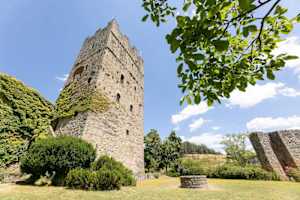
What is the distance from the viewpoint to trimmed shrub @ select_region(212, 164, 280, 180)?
12.5 m

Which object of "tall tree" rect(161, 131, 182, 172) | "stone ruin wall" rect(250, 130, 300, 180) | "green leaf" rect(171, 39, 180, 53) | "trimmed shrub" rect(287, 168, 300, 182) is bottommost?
"trimmed shrub" rect(287, 168, 300, 182)

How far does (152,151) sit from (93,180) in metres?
19.1

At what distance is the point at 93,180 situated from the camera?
21.9 feet

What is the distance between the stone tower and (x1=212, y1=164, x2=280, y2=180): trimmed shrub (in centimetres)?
677

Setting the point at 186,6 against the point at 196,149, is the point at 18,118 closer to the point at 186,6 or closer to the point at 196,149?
the point at 186,6

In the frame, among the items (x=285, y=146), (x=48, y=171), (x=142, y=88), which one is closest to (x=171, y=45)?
(x=48, y=171)

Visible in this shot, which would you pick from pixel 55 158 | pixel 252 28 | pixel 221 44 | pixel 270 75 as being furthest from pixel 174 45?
pixel 55 158

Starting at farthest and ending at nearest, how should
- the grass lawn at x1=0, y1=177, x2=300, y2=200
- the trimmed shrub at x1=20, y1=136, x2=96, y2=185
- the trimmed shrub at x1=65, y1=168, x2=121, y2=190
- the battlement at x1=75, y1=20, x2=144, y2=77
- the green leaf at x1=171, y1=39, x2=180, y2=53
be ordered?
the battlement at x1=75, y1=20, x2=144, y2=77 → the trimmed shrub at x1=20, y1=136, x2=96, y2=185 → the trimmed shrub at x1=65, y1=168, x2=121, y2=190 → the grass lawn at x1=0, y1=177, x2=300, y2=200 → the green leaf at x1=171, y1=39, x2=180, y2=53

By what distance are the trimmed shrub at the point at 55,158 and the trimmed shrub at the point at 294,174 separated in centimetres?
1353

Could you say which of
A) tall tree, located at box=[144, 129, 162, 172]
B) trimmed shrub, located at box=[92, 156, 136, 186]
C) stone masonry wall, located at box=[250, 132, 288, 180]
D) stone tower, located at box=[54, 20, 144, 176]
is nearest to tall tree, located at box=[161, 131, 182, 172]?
tall tree, located at box=[144, 129, 162, 172]

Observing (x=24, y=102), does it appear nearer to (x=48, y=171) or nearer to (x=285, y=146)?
(x=48, y=171)

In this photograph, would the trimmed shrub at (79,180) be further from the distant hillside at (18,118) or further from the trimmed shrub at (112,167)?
the distant hillside at (18,118)

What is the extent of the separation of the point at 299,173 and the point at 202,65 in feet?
48.3

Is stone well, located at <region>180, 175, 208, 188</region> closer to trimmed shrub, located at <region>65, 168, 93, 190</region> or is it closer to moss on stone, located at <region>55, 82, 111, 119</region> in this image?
trimmed shrub, located at <region>65, 168, 93, 190</region>
